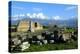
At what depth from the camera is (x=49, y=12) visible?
1.82 meters

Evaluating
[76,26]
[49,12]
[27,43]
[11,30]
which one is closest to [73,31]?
[76,26]

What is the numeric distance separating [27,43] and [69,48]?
492 millimetres

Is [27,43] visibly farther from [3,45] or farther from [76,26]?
[76,26]

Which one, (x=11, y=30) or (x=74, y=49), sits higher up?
(x=11, y=30)

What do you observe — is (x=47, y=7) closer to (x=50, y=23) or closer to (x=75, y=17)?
(x=50, y=23)

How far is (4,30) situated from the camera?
1.69 m

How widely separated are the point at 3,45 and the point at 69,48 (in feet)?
2.40

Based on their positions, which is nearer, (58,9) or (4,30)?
(4,30)

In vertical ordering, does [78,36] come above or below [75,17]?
below

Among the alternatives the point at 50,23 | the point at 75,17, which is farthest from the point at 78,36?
the point at 50,23

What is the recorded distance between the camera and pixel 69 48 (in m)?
1.88

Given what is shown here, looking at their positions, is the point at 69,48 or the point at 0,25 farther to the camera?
the point at 69,48

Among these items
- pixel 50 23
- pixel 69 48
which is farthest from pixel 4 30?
pixel 69 48

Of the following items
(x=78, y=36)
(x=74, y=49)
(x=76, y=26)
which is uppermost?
(x=76, y=26)
